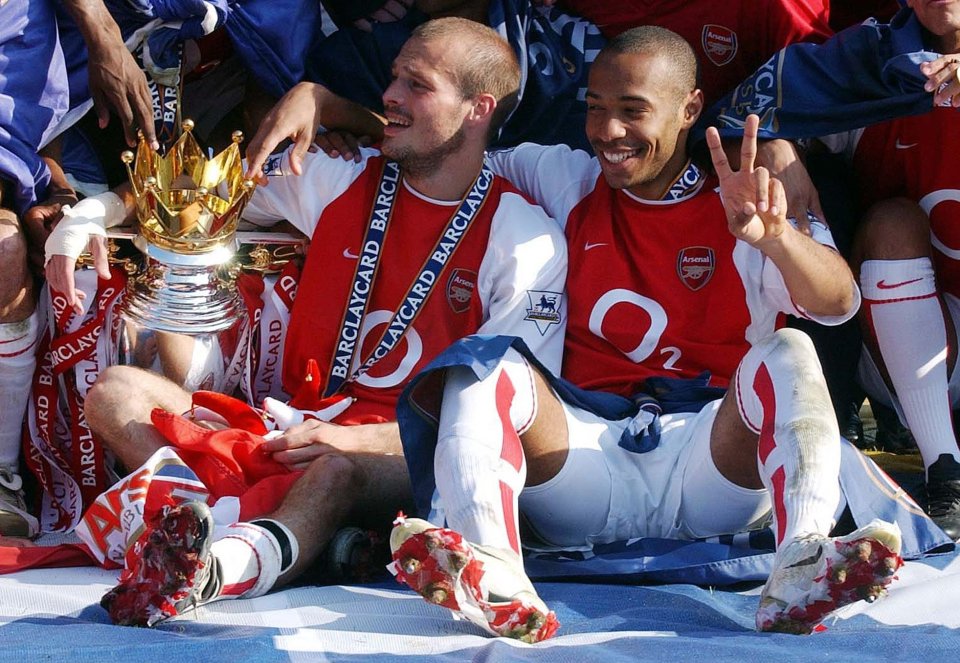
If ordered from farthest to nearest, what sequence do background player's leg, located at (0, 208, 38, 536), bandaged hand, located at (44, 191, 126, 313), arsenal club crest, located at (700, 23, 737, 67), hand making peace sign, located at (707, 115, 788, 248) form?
arsenal club crest, located at (700, 23, 737, 67)
background player's leg, located at (0, 208, 38, 536)
bandaged hand, located at (44, 191, 126, 313)
hand making peace sign, located at (707, 115, 788, 248)


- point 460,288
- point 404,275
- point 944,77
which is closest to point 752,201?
point 944,77

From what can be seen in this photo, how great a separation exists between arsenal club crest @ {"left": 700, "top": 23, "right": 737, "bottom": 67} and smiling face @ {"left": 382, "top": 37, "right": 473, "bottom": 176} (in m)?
0.78

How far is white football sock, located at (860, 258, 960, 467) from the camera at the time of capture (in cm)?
360

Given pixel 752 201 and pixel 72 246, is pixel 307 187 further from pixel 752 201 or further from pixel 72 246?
pixel 752 201

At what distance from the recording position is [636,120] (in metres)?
3.51

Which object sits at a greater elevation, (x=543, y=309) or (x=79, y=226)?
(x=79, y=226)

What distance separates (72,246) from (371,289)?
776 mm

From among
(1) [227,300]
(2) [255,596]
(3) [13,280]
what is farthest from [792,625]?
(3) [13,280]

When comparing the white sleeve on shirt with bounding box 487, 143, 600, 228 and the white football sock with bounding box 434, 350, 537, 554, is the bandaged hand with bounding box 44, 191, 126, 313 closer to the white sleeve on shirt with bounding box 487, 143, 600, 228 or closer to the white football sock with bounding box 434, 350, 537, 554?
the white football sock with bounding box 434, 350, 537, 554

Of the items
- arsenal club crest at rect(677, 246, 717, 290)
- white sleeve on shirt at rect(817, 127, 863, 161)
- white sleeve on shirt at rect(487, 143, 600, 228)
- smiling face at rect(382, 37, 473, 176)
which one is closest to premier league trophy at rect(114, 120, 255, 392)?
smiling face at rect(382, 37, 473, 176)

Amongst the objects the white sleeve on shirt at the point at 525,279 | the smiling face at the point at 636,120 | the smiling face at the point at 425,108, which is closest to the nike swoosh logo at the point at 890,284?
the smiling face at the point at 636,120

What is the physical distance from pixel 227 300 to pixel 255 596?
0.97 metres

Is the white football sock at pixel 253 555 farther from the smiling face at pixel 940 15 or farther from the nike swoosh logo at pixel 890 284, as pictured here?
the smiling face at pixel 940 15

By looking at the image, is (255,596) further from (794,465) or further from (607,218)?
(607,218)
